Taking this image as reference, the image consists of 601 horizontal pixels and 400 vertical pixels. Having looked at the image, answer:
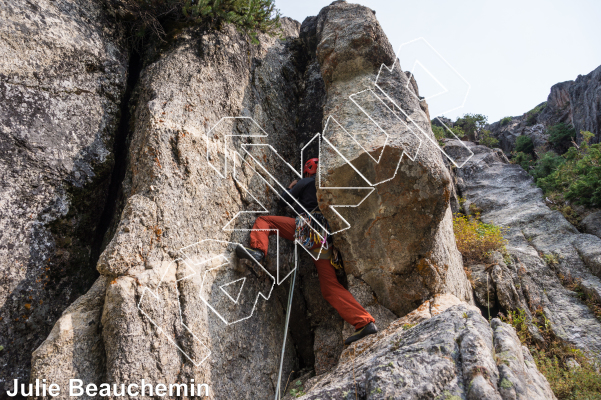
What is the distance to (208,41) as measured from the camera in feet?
18.4

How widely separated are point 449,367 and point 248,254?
2731mm

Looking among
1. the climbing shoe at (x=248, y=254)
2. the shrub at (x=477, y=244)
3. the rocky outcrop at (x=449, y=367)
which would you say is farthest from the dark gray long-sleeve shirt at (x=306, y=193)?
the shrub at (x=477, y=244)

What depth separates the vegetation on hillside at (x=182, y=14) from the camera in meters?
5.55

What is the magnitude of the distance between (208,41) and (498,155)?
743 inches

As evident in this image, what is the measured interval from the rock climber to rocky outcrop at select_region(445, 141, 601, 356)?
397 cm

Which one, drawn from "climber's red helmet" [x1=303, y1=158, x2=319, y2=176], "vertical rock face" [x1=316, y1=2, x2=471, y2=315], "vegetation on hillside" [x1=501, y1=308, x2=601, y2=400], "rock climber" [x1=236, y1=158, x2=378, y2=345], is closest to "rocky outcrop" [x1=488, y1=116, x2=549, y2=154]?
"vegetation on hillside" [x1=501, y1=308, x2=601, y2=400]

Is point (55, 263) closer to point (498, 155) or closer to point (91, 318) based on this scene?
point (91, 318)

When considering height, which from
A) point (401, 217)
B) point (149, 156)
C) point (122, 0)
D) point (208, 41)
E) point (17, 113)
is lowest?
point (401, 217)

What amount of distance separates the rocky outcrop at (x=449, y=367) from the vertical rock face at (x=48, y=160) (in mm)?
3299

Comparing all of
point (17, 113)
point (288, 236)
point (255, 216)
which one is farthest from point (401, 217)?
point (17, 113)

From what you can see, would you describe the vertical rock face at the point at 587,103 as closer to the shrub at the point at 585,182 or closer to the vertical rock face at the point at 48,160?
the shrub at the point at 585,182

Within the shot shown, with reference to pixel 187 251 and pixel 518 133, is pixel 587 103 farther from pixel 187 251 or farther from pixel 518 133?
pixel 187 251

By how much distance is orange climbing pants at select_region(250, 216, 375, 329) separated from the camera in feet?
14.8

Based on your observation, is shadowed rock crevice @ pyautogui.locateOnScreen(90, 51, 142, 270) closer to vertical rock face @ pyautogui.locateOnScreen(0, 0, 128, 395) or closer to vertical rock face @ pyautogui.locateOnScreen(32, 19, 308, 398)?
vertical rock face @ pyautogui.locateOnScreen(0, 0, 128, 395)
